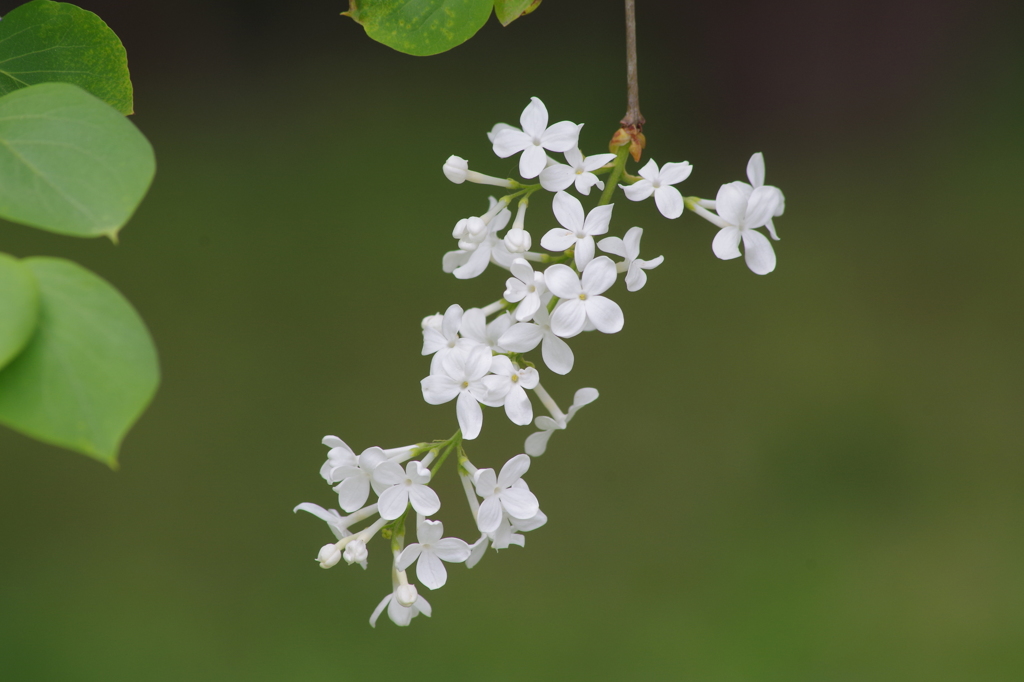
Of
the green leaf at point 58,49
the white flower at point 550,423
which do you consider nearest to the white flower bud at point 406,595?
the white flower at point 550,423

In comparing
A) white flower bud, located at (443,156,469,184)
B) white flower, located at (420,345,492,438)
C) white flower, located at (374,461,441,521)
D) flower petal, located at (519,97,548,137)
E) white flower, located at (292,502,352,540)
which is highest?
flower petal, located at (519,97,548,137)

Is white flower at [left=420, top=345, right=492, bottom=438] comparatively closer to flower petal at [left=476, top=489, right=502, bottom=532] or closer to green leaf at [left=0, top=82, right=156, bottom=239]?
flower petal at [left=476, top=489, right=502, bottom=532]

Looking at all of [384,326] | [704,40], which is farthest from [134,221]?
[704,40]

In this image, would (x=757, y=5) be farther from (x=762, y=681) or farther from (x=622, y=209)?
(x=762, y=681)

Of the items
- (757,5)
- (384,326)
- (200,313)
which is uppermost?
(757,5)

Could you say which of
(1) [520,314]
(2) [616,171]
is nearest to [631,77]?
(2) [616,171]

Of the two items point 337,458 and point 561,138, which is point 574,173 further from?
point 337,458

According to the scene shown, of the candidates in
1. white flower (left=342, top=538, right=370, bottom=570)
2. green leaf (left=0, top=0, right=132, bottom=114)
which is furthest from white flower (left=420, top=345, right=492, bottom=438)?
green leaf (left=0, top=0, right=132, bottom=114)

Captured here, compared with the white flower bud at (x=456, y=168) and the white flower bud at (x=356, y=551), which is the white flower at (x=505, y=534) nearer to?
the white flower bud at (x=356, y=551)
